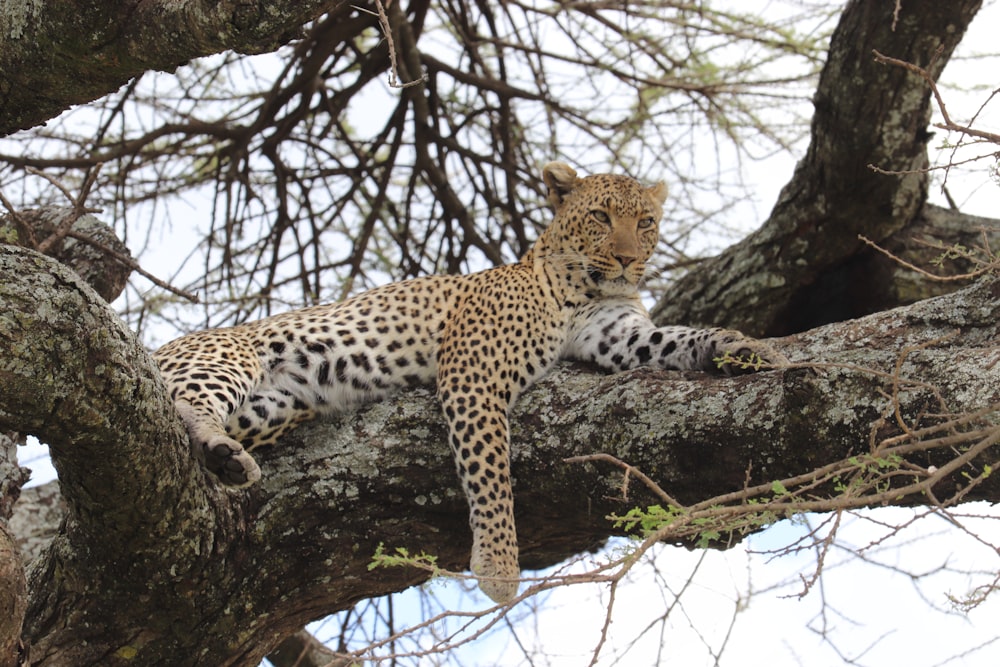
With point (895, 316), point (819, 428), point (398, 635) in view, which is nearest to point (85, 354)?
point (398, 635)

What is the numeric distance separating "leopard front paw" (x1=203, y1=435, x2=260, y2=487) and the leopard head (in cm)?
233

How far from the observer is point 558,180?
6.53m

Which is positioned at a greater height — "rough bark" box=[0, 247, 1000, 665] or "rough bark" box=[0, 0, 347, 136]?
"rough bark" box=[0, 0, 347, 136]

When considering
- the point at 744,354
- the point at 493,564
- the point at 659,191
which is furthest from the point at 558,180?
the point at 493,564

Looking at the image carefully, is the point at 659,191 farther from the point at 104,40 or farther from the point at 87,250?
the point at 104,40

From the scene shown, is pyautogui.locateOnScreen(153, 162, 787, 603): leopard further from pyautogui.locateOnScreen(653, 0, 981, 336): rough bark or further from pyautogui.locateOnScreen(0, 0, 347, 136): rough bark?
pyautogui.locateOnScreen(0, 0, 347, 136): rough bark

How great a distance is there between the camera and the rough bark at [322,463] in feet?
11.8

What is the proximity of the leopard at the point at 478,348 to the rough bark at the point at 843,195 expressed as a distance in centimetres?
58

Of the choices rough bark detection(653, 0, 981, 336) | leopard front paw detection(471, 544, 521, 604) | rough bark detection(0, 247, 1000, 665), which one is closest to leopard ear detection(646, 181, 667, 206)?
rough bark detection(653, 0, 981, 336)

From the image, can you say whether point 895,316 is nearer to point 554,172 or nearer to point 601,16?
point 554,172

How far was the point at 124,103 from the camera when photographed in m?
7.58

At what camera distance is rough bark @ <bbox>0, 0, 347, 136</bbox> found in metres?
3.28

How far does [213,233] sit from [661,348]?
346cm

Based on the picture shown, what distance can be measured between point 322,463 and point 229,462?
560 mm
